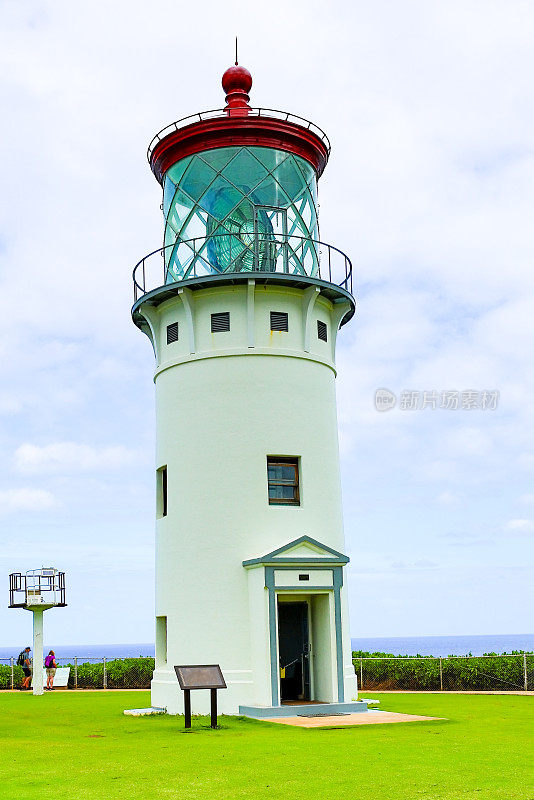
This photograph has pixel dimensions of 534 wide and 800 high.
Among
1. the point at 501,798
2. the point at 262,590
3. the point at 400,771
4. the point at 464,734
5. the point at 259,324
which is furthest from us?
the point at 259,324

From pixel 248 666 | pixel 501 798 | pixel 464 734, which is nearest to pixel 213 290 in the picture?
pixel 248 666

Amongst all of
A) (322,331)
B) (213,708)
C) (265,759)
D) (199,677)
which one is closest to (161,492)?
(322,331)

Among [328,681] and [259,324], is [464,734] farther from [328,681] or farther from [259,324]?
[259,324]

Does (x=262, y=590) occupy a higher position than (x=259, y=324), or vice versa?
(x=259, y=324)

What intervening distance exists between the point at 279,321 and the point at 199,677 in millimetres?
8265

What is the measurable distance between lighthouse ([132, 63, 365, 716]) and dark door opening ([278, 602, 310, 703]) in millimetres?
31

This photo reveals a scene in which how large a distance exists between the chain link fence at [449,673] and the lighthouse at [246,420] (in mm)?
8221

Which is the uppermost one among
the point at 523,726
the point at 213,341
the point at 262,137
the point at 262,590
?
the point at 262,137

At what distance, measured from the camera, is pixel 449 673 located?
27.5 m

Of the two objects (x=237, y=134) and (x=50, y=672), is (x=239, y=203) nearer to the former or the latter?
(x=237, y=134)

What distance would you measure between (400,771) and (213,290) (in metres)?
12.4

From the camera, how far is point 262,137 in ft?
70.2

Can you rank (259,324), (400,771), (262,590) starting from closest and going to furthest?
(400,771) < (262,590) < (259,324)

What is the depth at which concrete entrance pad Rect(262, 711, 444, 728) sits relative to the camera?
1677 cm
